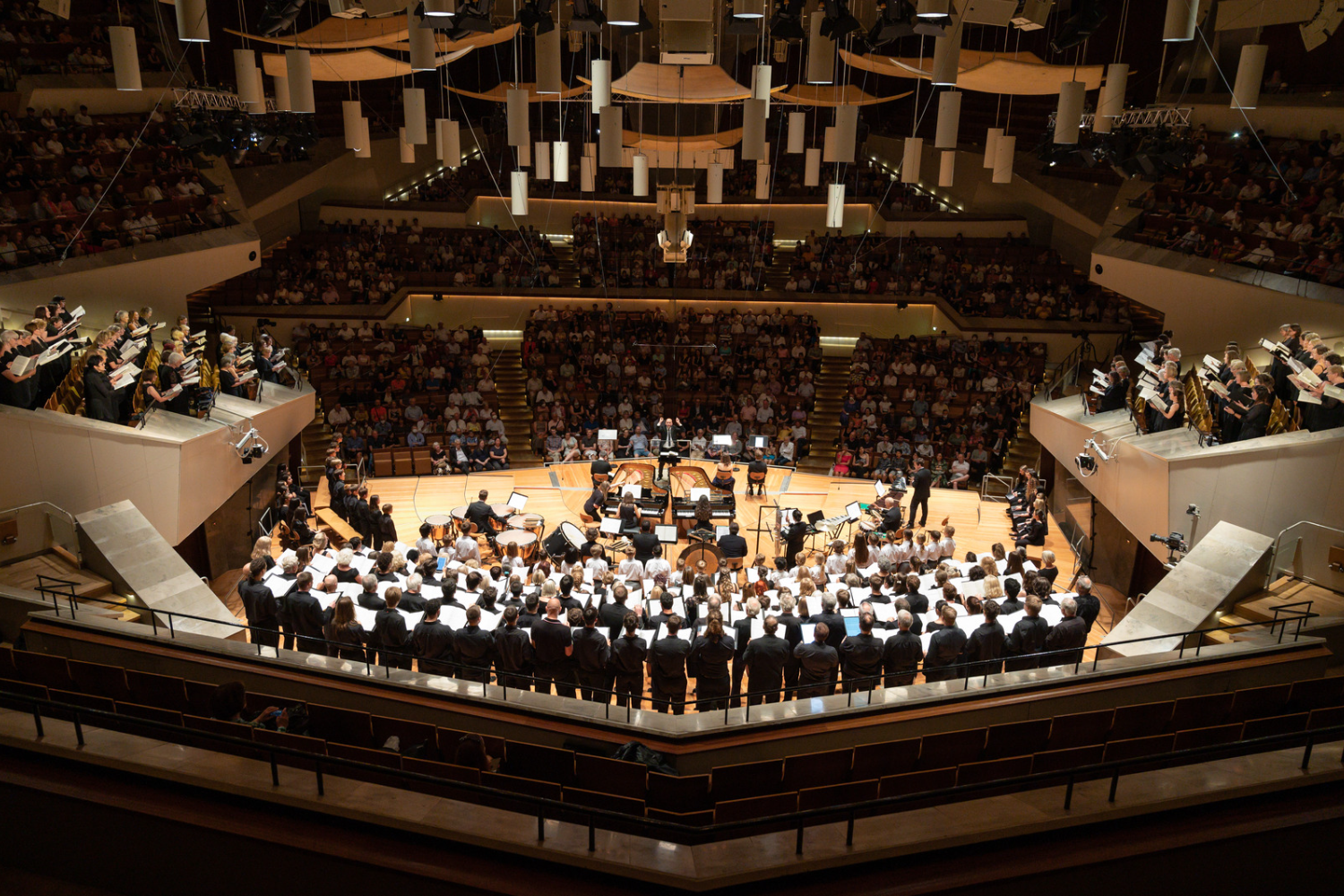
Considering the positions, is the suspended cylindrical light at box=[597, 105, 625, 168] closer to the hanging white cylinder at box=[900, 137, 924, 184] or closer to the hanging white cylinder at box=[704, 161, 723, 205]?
the hanging white cylinder at box=[704, 161, 723, 205]

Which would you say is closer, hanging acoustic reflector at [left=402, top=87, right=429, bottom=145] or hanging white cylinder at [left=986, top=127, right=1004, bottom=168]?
hanging acoustic reflector at [left=402, top=87, right=429, bottom=145]

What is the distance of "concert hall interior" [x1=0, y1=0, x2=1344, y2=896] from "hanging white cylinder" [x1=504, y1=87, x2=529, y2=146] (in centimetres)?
5

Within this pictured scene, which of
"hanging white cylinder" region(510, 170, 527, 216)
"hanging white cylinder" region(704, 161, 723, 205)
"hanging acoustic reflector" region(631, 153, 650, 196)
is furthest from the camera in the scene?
"hanging white cylinder" region(704, 161, 723, 205)

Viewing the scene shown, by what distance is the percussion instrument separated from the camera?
1156 cm

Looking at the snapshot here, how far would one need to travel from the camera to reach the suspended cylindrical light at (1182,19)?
6625mm

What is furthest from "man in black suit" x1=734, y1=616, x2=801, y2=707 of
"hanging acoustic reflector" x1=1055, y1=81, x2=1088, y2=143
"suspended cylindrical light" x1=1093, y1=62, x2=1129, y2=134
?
"suspended cylindrical light" x1=1093, y1=62, x2=1129, y2=134


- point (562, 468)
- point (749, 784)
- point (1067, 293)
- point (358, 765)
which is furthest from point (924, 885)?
point (1067, 293)

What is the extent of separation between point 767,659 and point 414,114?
20.4ft

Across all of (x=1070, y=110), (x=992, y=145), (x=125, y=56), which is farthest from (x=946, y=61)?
(x=125, y=56)

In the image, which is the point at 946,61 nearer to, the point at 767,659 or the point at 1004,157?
the point at 1004,157

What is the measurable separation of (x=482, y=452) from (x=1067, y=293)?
12760 millimetres

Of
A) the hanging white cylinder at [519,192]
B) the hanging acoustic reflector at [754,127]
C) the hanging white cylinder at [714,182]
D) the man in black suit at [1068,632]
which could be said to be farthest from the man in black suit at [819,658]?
the hanging white cylinder at [714,182]

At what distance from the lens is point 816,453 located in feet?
57.2

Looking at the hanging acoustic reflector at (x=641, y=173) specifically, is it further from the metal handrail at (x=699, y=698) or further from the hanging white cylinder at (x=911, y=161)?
the metal handrail at (x=699, y=698)
